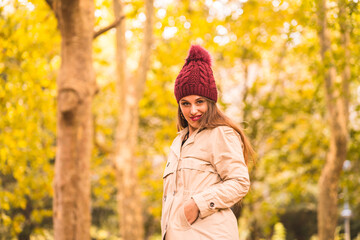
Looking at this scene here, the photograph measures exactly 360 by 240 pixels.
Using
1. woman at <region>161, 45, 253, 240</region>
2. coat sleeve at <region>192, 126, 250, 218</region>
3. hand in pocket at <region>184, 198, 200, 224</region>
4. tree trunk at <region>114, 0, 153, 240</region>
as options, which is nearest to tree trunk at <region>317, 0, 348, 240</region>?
tree trunk at <region>114, 0, 153, 240</region>

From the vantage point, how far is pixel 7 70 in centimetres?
720

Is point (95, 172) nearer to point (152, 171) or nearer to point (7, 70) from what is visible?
point (152, 171)

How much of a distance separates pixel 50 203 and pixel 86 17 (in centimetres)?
1137

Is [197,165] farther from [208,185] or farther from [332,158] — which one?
[332,158]

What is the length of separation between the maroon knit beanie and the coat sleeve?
0.91ft

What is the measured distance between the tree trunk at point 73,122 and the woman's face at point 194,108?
2.62m

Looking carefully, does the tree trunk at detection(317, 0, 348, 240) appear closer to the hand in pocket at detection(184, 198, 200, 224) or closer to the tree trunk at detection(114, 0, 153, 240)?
the tree trunk at detection(114, 0, 153, 240)

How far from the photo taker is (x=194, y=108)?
2.47 m

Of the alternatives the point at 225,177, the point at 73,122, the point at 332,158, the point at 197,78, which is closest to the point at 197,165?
the point at 225,177

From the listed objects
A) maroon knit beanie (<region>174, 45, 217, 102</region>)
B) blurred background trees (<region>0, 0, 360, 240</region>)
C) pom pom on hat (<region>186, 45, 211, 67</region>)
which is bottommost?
maroon knit beanie (<region>174, 45, 217, 102</region>)

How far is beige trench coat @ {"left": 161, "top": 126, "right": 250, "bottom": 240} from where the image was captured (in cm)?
216

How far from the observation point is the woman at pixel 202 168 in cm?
217

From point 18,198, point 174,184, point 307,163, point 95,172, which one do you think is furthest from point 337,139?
point 95,172

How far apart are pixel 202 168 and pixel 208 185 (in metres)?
0.10
